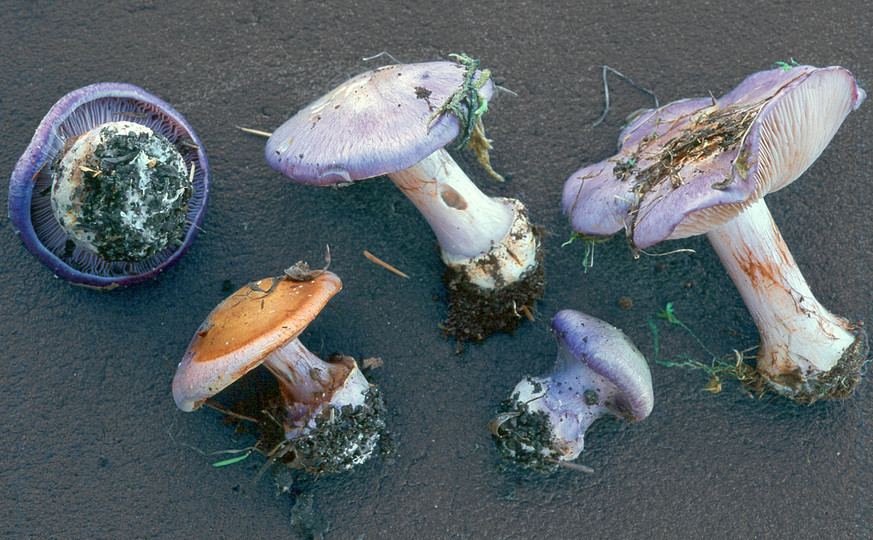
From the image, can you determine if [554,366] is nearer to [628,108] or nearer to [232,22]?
[628,108]

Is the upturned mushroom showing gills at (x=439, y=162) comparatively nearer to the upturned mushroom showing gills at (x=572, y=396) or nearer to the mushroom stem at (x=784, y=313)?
the upturned mushroom showing gills at (x=572, y=396)

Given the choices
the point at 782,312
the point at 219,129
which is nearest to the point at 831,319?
the point at 782,312

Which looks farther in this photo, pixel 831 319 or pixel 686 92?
pixel 686 92

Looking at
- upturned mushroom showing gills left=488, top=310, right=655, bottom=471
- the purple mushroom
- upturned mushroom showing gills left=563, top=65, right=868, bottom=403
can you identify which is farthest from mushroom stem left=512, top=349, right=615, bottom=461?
the purple mushroom

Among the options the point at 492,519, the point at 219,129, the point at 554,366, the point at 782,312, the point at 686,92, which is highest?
the point at 686,92

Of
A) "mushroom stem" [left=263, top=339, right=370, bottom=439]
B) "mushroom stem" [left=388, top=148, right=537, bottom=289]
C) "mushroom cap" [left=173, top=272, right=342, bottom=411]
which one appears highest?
"mushroom stem" [left=388, top=148, right=537, bottom=289]

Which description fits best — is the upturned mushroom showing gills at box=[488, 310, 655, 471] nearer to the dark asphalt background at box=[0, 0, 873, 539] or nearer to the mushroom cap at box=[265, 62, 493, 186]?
the dark asphalt background at box=[0, 0, 873, 539]
